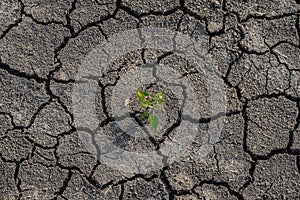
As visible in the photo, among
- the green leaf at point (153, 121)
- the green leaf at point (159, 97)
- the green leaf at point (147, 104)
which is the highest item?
the green leaf at point (159, 97)

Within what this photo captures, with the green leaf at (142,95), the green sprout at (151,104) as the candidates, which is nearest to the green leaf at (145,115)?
the green sprout at (151,104)

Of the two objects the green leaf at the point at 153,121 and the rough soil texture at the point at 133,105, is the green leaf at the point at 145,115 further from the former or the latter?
the rough soil texture at the point at 133,105

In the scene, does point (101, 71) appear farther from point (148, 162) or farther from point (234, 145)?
point (234, 145)

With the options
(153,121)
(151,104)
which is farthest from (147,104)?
(153,121)

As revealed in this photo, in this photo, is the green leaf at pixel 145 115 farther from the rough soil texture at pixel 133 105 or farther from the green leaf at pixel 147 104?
the rough soil texture at pixel 133 105

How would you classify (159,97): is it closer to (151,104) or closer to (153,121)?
(151,104)

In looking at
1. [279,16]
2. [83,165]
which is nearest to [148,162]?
[83,165]

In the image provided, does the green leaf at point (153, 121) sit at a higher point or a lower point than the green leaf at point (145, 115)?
lower
